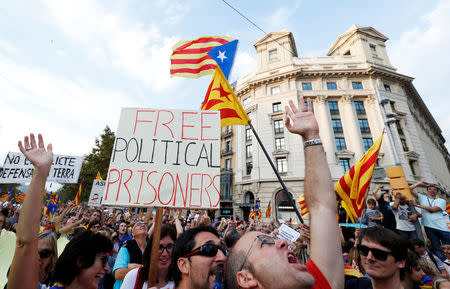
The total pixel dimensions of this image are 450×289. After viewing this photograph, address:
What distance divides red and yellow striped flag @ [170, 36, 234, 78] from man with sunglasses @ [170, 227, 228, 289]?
162 inches

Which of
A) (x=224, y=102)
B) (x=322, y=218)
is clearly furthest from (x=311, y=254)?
(x=224, y=102)

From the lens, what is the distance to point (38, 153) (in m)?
1.64

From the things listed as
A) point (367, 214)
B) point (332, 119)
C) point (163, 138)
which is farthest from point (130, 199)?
point (332, 119)

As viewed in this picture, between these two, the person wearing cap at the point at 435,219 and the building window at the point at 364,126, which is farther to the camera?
the building window at the point at 364,126

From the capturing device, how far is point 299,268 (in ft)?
4.55

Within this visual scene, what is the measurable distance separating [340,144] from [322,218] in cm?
2642

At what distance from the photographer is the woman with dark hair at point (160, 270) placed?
2.10m

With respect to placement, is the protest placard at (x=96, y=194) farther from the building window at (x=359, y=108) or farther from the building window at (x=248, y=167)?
the building window at (x=359, y=108)

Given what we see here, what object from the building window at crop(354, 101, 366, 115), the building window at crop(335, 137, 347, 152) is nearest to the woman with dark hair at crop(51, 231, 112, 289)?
the building window at crop(335, 137, 347, 152)

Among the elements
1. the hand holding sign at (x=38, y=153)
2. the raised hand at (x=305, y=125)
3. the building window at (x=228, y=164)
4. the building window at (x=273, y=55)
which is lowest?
the hand holding sign at (x=38, y=153)

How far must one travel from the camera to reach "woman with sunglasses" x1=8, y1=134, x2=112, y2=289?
1.23 meters

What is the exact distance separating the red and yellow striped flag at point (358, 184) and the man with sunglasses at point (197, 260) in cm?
313

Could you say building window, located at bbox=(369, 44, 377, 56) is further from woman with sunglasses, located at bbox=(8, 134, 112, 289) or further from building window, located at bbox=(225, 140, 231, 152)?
woman with sunglasses, located at bbox=(8, 134, 112, 289)

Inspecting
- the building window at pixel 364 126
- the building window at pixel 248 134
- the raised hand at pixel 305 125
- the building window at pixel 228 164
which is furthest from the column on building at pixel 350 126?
the raised hand at pixel 305 125
